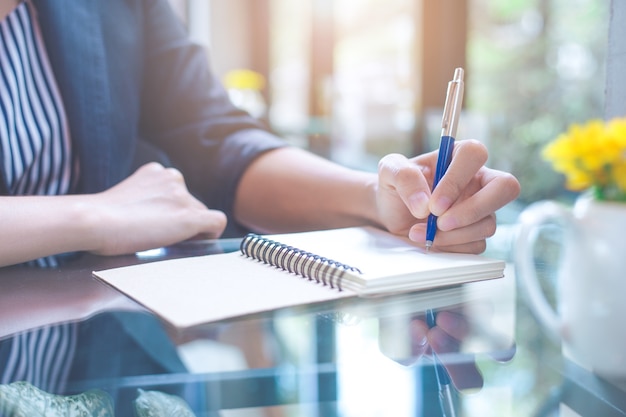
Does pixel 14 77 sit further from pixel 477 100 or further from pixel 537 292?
pixel 477 100

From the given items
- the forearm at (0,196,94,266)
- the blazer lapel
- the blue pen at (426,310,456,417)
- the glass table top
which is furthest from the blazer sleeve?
the blue pen at (426,310,456,417)

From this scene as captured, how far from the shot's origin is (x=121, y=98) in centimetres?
93

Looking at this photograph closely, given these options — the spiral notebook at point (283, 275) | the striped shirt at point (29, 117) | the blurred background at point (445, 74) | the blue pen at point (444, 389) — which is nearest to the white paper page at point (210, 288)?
the spiral notebook at point (283, 275)

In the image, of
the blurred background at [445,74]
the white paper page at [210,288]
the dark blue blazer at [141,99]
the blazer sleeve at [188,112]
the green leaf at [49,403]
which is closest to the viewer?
the green leaf at [49,403]

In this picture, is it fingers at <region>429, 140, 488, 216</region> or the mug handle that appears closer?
the mug handle

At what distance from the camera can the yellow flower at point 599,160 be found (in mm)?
472

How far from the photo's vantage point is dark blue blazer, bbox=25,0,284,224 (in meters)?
0.85

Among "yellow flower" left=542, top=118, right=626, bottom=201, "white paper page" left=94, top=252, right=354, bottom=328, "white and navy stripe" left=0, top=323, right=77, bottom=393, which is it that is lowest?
"white and navy stripe" left=0, top=323, right=77, bottom=393

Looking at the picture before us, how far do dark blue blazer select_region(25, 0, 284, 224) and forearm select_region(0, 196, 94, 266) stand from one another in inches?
10.5

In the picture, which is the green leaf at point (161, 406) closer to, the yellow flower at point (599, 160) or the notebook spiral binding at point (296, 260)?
the notebook spiral binding at point (296, 260)

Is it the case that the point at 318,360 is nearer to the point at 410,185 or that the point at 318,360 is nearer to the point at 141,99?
the point at 410,185

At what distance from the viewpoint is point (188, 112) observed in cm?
102

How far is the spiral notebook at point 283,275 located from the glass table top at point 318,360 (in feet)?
0.03

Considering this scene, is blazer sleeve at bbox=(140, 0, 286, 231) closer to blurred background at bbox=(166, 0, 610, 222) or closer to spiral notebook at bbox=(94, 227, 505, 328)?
spiral notebook at bbox=(94, 227, 505, 328)
